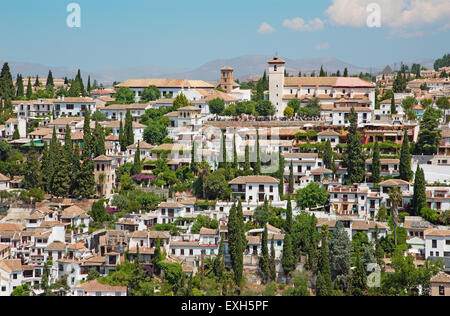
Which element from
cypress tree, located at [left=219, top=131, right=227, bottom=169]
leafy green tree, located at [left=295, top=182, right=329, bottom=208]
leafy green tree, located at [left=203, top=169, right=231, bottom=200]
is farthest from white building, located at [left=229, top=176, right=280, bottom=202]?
cypress tree, located at [left=219, top=131, right=227, bottom=169]

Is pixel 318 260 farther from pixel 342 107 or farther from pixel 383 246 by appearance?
pixel 342 107

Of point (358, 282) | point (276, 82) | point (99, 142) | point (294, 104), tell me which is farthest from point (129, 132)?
point (358, 282)

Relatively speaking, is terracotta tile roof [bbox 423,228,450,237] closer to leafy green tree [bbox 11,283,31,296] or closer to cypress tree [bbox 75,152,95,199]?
cypress tree [bbox 75,152,95,199]

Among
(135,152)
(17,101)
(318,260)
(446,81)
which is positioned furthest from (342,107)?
(446,81)

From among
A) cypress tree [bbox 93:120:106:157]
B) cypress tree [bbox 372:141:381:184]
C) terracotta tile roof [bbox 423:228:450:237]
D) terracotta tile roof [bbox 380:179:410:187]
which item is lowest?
terracotta tile roof [bbox 423:228:450:237]

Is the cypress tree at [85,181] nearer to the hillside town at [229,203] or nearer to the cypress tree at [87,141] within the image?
the hillside town at [229,203]

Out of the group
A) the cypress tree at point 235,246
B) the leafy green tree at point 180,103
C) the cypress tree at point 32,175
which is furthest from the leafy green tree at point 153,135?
the cypress tree at point 235,246
